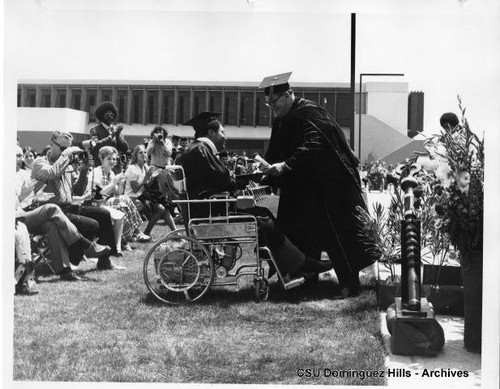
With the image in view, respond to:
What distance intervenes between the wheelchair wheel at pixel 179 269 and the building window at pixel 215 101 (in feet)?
3.33

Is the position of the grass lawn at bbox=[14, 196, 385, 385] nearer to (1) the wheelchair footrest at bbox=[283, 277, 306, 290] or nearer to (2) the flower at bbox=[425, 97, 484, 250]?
(1) the wheelchair footrest at bbox=[283, 277, 306, 290]

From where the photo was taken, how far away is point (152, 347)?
5.29 m

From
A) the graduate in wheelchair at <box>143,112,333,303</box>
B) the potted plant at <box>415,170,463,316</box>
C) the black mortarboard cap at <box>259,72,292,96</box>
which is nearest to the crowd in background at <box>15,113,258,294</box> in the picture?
the graduate in wheelchair at <box>143,112,333,303</box>

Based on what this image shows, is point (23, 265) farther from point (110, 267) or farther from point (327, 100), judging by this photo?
point (327, 100)

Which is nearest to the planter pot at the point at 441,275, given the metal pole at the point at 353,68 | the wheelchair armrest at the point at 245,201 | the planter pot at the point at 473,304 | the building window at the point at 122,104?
the planter pot at the point at 473,304

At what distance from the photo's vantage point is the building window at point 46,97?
5.57 m

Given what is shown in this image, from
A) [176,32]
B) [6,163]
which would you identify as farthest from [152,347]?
[176,32]

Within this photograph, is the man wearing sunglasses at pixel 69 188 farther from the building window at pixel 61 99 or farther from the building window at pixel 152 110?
the building window at pixel 152 110

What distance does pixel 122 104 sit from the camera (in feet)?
18.4

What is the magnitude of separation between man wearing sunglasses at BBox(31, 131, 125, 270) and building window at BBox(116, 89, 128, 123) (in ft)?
1.41

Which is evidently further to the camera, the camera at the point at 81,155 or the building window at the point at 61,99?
the camera at the point at 81,155

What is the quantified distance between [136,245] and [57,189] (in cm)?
79

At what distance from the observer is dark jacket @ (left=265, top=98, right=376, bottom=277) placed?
5562mm

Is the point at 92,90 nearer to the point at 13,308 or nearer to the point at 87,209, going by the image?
the point at 87,209
